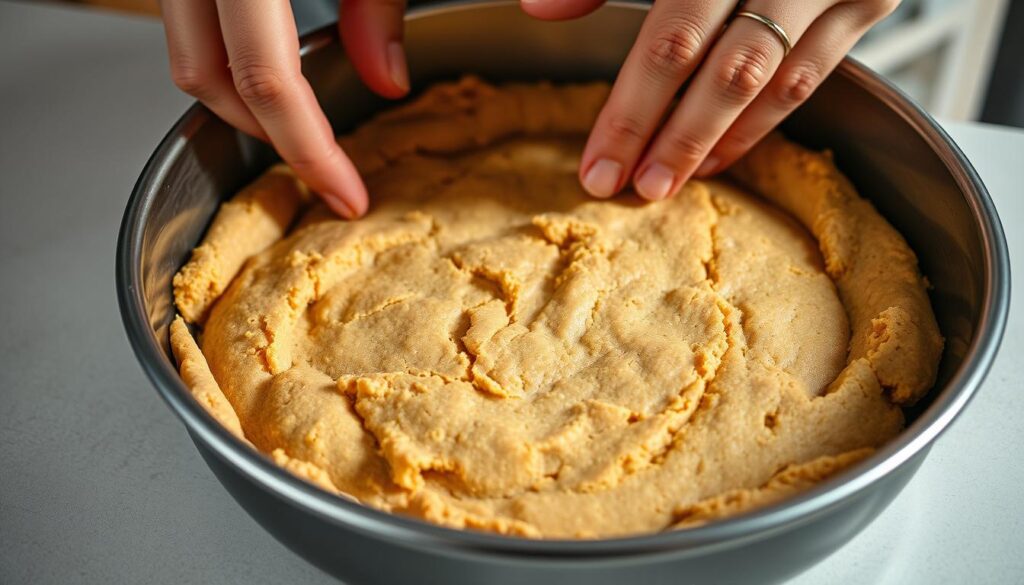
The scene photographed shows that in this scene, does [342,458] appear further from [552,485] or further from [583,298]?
[583,298]

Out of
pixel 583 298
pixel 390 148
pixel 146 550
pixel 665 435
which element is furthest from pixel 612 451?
pixel 390 148

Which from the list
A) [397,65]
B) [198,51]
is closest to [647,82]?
[397,65]

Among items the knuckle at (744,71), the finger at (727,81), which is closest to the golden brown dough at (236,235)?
the finger at (727,81)

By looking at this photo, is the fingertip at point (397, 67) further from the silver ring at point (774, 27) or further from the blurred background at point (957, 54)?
the blurred background at point (957, 54)

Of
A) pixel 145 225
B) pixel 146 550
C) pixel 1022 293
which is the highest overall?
pixel 145 225

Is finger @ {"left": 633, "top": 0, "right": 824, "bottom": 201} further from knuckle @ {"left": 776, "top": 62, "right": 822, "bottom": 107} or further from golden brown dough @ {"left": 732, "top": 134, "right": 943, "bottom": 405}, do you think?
golden brown dough @ {"left": 732, "top": 134, "right": 943, "bottom": 405}

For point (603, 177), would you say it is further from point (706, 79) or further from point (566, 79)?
point (566, 79)

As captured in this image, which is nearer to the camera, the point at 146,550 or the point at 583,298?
the point at 146,550
